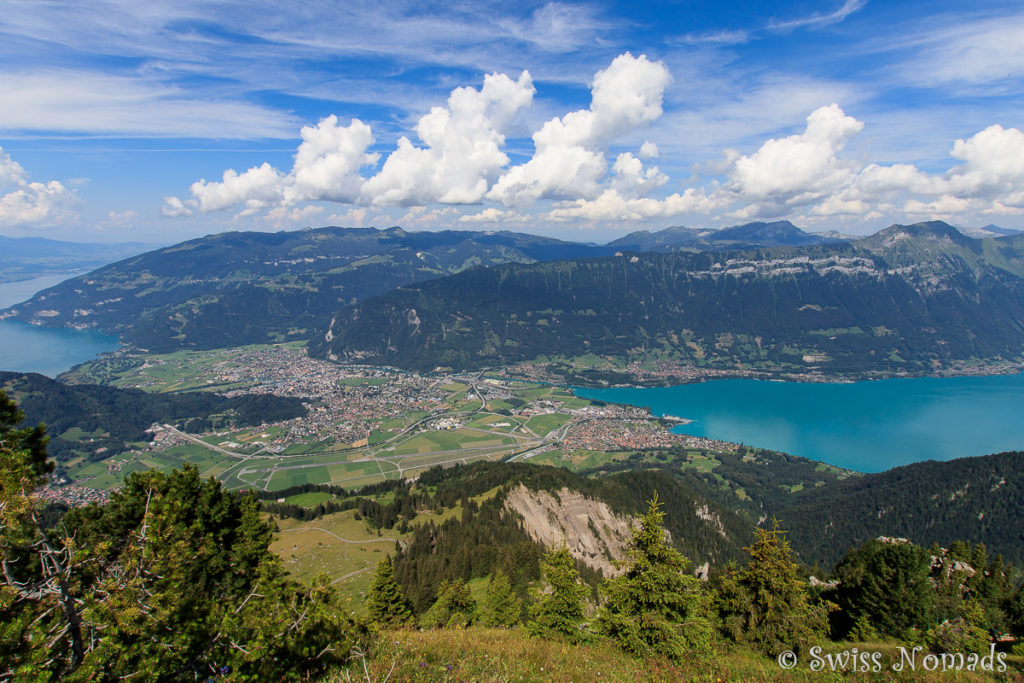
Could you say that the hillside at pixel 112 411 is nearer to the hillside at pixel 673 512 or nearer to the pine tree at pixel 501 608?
the hillside at pixel 673 512

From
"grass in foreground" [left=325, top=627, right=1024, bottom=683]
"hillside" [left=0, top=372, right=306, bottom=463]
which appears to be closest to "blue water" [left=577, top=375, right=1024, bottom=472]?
"grass in foreground" [left=325, top=627, right=1024, bottom=683]

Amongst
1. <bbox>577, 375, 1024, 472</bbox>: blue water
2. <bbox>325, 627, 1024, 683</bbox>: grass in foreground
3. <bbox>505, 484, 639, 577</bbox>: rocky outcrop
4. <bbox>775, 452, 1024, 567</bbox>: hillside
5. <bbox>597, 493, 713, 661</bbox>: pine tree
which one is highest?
<bbox>325, 627, 1024, 683</bbox>: grass in foreground

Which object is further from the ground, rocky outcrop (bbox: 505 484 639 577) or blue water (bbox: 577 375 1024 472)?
rocky outcrop (bbox: 505 484 639 577)

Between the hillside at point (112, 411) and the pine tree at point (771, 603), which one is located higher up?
the pine tree at point (771, 603)

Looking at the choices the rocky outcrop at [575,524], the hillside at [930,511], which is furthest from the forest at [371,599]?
the hillside at [930,511]

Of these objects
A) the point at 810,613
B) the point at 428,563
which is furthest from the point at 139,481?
the point at 810,613

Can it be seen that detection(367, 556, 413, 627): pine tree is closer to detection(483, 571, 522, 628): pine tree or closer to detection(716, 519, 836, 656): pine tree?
detection(483, 571, 522, 628): pine tree
